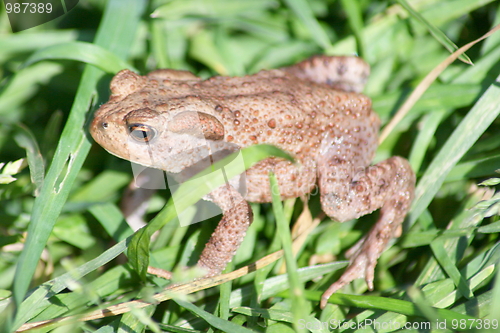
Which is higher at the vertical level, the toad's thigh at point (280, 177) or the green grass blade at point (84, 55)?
the green grass blade at point (84, 55)

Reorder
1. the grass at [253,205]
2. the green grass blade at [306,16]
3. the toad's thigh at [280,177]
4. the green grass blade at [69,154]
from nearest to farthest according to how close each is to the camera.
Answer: the green grass blade at [69,154], the grass at [253,205], the toad's thigh at [280,177], the green grass blade at [306,16]

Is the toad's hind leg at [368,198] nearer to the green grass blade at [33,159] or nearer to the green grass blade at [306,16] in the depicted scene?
the green grass blade at [306,16]

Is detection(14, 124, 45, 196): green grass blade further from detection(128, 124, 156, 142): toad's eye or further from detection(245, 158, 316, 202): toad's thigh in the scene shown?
detection(245, 158, 316, 202): toad's thigh

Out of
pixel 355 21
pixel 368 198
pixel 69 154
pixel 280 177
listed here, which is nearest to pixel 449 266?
pixel 368 198

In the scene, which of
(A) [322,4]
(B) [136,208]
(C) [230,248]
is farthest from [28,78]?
(A) [322,4]

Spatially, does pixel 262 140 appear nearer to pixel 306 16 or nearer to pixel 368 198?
pixel 368 198

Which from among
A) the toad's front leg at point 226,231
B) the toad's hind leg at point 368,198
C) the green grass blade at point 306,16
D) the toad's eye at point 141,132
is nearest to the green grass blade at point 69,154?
the toad's eye at point 141,132

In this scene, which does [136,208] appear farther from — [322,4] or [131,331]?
[322,4]
